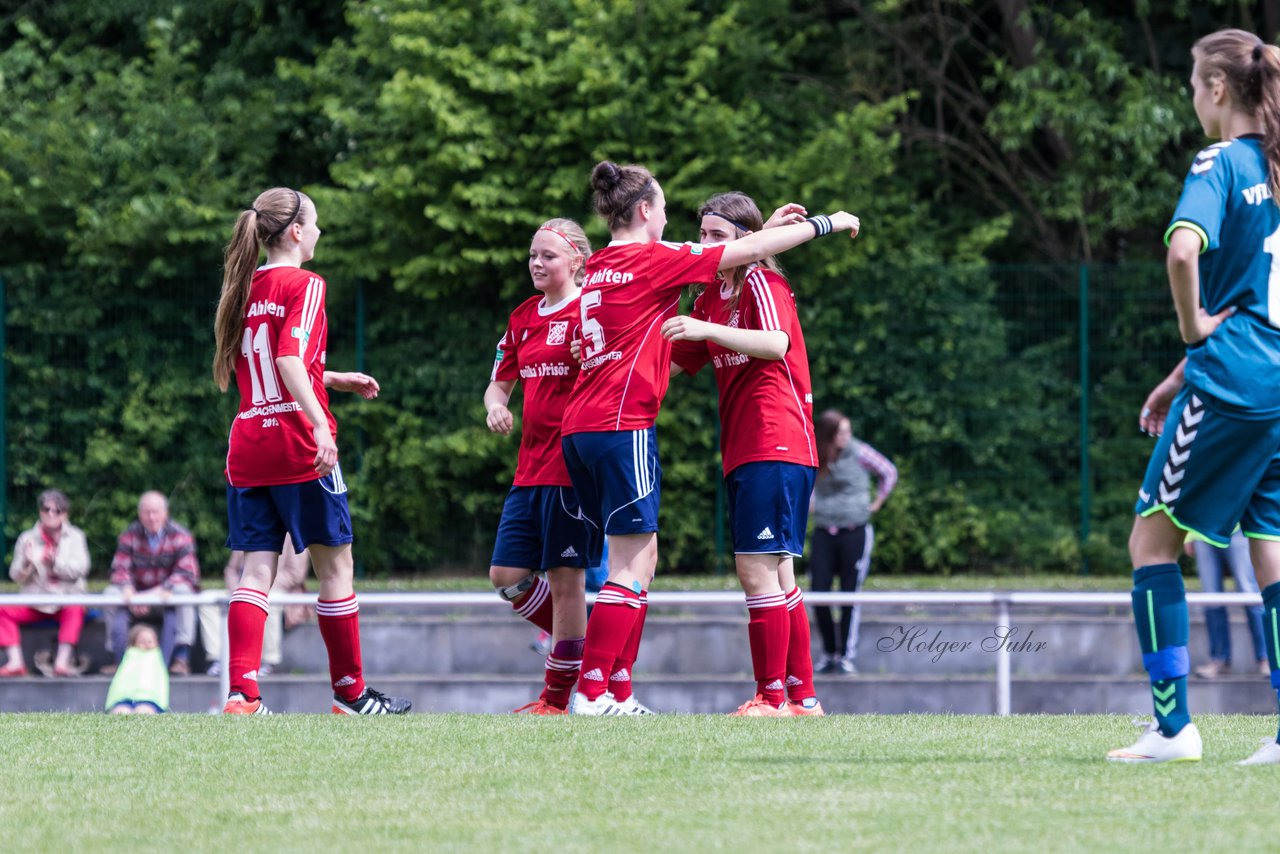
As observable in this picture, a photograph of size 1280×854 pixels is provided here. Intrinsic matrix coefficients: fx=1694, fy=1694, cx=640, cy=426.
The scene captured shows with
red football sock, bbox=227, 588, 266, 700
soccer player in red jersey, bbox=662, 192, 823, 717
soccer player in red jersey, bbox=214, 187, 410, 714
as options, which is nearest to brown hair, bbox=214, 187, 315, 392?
soccer player in red jersey, bbox=214, 187, 410, 714

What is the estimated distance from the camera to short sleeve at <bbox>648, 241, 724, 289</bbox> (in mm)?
6613

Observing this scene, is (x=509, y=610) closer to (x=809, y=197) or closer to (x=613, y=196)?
(x=809, y=197)

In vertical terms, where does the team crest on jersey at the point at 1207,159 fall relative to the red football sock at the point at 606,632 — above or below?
above

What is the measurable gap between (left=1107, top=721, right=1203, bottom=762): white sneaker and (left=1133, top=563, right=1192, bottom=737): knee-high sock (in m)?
0.05

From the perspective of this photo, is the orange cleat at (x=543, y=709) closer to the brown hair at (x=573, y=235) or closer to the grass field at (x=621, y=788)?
the grass field at (x=621, y=788)

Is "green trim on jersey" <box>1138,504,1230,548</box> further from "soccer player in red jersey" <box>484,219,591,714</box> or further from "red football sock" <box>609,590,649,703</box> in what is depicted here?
"soccer player in red jersey" <box>484,219,591,714</box>

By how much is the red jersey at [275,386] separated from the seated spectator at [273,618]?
4929 millimetres

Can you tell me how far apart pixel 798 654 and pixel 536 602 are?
135 cm

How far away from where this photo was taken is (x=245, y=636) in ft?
23.3

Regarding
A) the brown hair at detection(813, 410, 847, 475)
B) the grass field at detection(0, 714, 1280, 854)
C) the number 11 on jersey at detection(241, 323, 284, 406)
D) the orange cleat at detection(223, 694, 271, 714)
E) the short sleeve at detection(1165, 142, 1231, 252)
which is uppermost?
the short sleeve at detection(1165, 142, 1231, 252)

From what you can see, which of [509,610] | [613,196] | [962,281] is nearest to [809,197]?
[962,281]

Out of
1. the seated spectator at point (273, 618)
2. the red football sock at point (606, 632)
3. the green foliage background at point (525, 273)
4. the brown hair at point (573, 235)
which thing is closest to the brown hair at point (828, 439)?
the green foliage background at point (525, 273)

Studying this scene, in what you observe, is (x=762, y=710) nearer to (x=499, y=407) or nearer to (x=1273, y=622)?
(x=499, y=407)

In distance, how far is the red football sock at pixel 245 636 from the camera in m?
7.10
